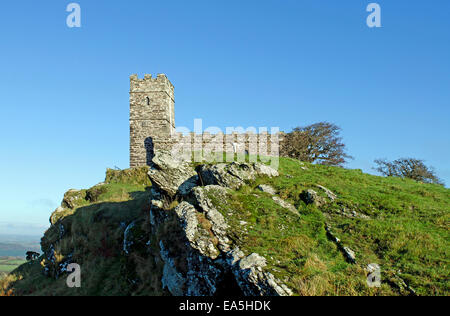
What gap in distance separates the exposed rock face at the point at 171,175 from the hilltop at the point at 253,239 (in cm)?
7

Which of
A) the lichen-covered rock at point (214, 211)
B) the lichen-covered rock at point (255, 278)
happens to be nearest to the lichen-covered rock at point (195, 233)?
the lichen-covered rock at point (214, 211)

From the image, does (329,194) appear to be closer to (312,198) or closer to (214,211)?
(312,198)

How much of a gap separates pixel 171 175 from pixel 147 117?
20.8m

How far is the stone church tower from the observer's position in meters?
35.0

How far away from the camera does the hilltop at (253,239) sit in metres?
8.74

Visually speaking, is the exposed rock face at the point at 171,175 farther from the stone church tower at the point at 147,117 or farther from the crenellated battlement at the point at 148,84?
the crenellated battlement at the point at 148,84

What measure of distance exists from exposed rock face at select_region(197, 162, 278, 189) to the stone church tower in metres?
19.0

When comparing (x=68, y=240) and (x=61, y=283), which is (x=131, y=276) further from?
(x=68, y=240)

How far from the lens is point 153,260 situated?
1417cm

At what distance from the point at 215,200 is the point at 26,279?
1500 cm
